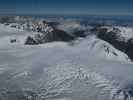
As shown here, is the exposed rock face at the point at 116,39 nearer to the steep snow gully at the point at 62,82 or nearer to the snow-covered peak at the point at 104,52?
the snow-covered peak at the point at 104,52

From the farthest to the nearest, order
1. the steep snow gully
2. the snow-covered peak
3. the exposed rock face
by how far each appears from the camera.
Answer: the exposed rock face, the snow-covered peak, the steep snow gully

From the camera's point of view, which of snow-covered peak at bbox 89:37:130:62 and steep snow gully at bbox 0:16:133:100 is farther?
snow-covered peak at bbox 89:37:130:62

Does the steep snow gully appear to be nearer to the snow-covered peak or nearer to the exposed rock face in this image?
the snow-covered peak

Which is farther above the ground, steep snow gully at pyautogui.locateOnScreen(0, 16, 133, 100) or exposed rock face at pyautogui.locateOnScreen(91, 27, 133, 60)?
steep snow gully at pyautogui.locateOnScreen(0, 16, 133, 100)

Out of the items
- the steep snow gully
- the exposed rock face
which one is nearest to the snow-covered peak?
the steep snow gully

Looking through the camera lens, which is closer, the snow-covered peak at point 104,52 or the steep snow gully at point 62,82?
the steep snow gully at point 62,82

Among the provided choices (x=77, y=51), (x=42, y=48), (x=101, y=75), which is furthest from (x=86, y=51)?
(x=101, y=75)

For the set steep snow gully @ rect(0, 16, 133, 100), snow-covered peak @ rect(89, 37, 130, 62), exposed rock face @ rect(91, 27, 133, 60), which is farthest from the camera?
exposed rock face @ rect(91, 27, 133, 60)

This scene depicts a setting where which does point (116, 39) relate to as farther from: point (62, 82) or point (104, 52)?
point (62, 82)

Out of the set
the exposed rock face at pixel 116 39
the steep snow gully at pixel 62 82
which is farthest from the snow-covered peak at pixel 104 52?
the exposed rock face at pixel 116 39

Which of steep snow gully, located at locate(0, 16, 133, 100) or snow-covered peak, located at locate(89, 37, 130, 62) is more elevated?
steep snow gully, located at locate(0, 16, 133, 100)
